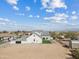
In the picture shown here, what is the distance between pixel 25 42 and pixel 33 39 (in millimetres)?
2887

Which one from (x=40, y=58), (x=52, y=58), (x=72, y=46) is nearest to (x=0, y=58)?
(x=40, y=58)

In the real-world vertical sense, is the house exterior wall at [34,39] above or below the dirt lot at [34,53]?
above

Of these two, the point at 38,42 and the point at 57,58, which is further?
the point at 38,42

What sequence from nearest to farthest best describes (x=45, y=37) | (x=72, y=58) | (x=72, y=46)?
(x=72, y=58) < (x=72, y=46) < (x=45, y=37)

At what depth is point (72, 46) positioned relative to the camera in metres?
34.6

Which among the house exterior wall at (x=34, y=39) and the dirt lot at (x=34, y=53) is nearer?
the dirt lot at (x=34, y=53)

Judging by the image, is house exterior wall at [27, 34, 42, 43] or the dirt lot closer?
the dirt lot

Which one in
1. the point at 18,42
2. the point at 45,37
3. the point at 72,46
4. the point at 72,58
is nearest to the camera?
the point at 72,58

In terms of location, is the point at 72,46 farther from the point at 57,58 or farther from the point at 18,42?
the point at 18,42

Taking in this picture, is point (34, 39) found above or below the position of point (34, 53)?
above

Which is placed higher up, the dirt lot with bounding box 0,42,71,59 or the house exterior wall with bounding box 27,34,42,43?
the house exterior wall with bounding box 27,34,42,43

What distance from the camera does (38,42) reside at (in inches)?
1806

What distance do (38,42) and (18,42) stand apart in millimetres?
6709

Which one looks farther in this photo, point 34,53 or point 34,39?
point 34,39
